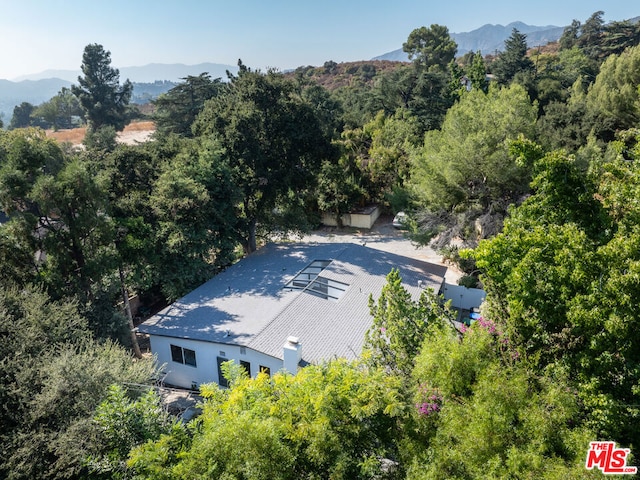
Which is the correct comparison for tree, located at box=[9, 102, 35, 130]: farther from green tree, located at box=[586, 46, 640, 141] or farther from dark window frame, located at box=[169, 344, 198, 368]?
green tree, located at box=[586, 46, 640, 141]

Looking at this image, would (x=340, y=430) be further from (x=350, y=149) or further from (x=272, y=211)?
(x=350, y=149)

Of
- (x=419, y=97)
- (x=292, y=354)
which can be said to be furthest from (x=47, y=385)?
(x=419, y=97)

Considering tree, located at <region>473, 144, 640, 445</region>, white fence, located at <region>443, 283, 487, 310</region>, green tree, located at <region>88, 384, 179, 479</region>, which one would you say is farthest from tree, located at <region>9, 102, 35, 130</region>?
tree, located at <region>473, 144, 640, 445</region>

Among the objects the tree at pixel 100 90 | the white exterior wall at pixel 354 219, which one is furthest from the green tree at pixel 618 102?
the tree at pixel 100 90

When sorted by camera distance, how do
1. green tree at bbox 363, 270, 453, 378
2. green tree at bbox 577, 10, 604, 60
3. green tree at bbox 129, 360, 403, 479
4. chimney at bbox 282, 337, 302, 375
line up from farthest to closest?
1. green tree at bbox 577, 10, 604, 60
2. chimney at bbox 282, 337, 302, 375
3. green tree at bbox 363, 270, 453, 378
4. green tree at bbox 129, 360, 403, 479

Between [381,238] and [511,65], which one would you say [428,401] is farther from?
[511,65]

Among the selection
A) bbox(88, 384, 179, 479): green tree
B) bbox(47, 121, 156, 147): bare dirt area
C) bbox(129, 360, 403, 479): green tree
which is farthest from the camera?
bbox(47, 121, 156, 147): bare dirt area

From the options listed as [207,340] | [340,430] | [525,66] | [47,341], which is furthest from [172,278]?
[525,66]
